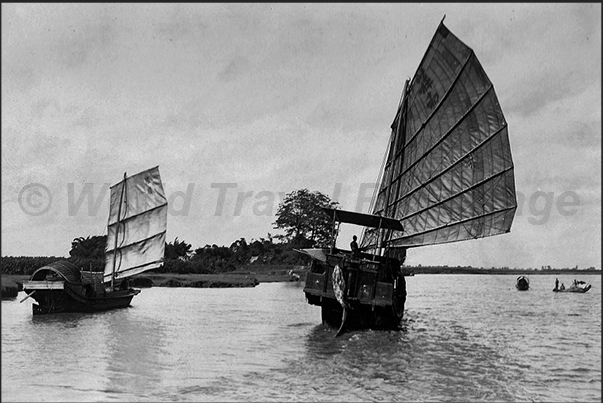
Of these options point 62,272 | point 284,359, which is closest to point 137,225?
point 62,272

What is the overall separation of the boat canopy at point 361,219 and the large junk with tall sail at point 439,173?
0.03 metres

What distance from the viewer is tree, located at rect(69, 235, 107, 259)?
48406 millimetres

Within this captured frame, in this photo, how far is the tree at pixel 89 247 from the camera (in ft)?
159

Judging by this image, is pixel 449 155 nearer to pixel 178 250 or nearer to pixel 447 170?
pixel 447 170

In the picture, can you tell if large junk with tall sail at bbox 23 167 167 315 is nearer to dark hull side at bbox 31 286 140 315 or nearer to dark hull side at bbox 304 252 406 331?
dark hull side at bbox 31 286 140 315

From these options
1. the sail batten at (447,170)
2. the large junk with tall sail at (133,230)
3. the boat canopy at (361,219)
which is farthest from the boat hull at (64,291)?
the sail batten at (447,170)

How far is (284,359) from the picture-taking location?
11.9m

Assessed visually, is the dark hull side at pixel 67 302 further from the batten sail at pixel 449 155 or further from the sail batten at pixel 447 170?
the sail batten at pixel 447 170

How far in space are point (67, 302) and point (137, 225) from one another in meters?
5.88

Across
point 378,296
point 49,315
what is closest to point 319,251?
point 378,296

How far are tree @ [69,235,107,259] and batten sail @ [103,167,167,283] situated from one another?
22509 mm

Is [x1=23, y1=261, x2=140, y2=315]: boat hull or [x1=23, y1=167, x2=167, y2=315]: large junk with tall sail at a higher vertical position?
[x1=23, y1=167, x2=167, y2=315]: large junk with tall sail

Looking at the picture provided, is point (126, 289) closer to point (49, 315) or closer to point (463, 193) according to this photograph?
point (49, 315)

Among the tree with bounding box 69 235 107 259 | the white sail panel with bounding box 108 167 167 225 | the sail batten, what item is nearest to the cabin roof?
the white sail panel with bounding box 108 167 167 225
